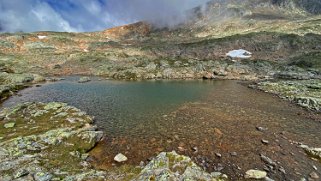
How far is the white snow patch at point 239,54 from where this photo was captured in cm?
12343

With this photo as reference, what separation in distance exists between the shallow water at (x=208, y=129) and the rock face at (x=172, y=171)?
3.93 m

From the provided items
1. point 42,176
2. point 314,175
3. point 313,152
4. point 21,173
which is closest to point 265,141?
point 313,152

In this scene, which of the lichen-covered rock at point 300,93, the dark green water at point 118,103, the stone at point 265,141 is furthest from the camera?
the lichen-covered rock at point 300,93

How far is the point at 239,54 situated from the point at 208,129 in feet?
346

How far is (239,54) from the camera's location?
413 ft

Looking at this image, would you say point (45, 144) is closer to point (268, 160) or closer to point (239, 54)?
point (268, 160)

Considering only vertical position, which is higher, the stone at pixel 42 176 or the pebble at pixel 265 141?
the stone at pixel 42 176

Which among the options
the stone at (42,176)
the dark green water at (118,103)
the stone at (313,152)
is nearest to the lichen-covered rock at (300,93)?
the dark green water at (118,103)

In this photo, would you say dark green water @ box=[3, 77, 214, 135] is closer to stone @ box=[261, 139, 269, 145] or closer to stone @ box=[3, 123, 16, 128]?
stone @ box=[3, 123, 16, 128]

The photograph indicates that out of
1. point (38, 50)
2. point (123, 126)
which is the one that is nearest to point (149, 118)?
point (123, 126)

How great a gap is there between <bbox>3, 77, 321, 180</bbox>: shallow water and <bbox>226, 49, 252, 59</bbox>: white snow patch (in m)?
77.3

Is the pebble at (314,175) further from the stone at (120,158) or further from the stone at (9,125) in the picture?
the stone at (9,125)

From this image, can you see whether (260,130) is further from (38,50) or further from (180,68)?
(38,50)

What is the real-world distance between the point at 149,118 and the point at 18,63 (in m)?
98.4
